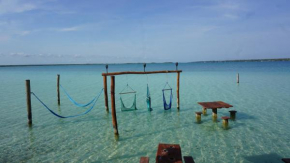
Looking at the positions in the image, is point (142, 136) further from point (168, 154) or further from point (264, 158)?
point (264, 158)

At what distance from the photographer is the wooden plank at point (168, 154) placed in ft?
14.1

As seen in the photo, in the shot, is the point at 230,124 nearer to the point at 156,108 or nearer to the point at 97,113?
the point at 156,108

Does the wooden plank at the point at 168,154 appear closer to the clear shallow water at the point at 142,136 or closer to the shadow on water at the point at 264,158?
the clear shallow water at the point at 142,136

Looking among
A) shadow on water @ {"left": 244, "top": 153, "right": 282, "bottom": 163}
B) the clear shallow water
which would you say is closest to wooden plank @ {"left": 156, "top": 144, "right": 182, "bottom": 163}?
the clear shallow water

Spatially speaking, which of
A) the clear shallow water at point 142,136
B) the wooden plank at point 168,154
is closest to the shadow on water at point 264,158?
the clear shallow water at point 142,136

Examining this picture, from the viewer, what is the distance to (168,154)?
4.51 metres

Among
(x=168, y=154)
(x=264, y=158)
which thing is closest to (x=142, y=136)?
(x=168, y=154)

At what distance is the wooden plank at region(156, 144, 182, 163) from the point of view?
14.1ft

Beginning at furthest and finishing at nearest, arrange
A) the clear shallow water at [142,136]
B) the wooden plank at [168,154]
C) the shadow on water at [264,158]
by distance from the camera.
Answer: the clear shallow water at [142,136]
the shadow on water at [264,158]
the wooden plank at [168,154]

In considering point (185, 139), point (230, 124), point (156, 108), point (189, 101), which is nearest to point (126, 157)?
point (185, 139)

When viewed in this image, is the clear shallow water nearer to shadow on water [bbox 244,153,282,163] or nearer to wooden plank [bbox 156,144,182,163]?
shadow on water [bbox 244,153,282,163]

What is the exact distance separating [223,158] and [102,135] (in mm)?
4645

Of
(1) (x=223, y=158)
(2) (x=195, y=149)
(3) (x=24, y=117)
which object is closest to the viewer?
(1) (x=223, y=158)

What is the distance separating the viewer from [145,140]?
7.62 meters
